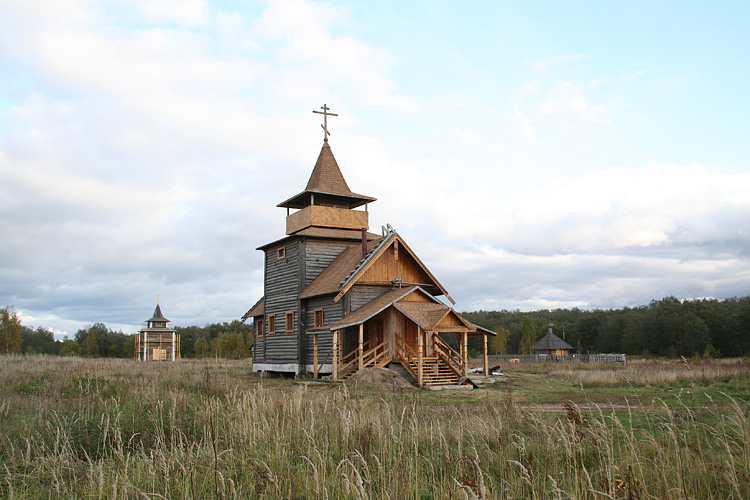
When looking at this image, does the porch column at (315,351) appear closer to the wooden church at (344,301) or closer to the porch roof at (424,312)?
the wooden church at (344,301)

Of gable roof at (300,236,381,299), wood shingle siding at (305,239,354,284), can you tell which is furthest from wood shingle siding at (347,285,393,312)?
wood shingle siding at (305,239,354,284)

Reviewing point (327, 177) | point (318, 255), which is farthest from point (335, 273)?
point (327, 177)

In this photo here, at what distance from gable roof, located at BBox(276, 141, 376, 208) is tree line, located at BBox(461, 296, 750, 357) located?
32108 mm

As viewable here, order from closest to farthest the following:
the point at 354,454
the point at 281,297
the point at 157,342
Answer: the point at 354,454 < the point at 281,297 < the point at 157,342

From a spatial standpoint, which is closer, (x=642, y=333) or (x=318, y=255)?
(x=318, y=255)

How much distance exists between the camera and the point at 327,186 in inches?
1244

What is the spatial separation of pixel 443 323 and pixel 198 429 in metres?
15.1

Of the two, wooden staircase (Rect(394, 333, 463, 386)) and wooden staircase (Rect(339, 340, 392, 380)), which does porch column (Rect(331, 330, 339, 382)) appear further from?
wooden staircase (Rect(394, 333, 463, 386))

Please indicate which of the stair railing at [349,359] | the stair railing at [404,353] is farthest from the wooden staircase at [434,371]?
the stair railing at [349,359]

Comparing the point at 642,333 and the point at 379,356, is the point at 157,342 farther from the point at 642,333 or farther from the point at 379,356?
the point at 642,333

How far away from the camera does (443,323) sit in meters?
22.9

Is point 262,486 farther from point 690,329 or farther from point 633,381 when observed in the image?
point 690,329

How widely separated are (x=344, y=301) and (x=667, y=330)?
48.6 m

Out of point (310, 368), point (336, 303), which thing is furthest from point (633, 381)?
point (310, 368)
